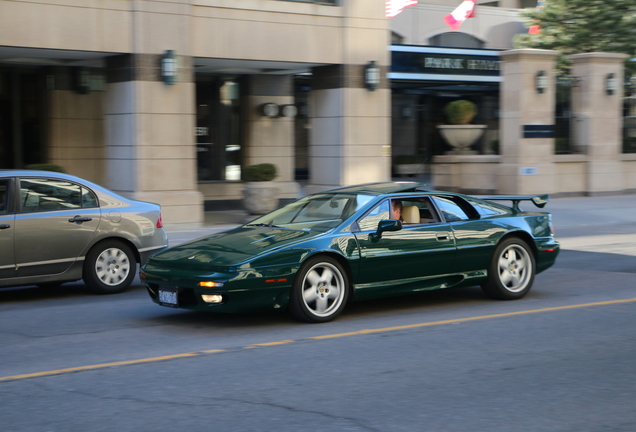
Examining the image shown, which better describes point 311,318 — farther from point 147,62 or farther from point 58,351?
point 147,62

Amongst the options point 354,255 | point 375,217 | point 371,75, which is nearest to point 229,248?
point 354,255

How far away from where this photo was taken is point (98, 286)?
9.86 m

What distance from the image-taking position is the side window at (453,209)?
29.1ft

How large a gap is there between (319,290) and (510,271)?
249cm

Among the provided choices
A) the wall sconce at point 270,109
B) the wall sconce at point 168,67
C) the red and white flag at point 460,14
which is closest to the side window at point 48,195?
the wall sconce at point 168,67

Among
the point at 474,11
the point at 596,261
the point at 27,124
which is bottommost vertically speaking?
the point at 596,261

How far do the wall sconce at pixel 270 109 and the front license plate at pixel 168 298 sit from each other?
15028 millimetres

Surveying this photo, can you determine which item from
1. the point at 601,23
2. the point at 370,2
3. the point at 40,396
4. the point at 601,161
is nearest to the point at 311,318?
the point at 40,396

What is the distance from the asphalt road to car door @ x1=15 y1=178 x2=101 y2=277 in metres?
0.49

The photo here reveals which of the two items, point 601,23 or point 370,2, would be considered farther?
point 601,23

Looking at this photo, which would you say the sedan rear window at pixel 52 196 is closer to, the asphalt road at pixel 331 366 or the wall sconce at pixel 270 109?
the asphalt road at pixel 331 366

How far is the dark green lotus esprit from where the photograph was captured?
7.54m

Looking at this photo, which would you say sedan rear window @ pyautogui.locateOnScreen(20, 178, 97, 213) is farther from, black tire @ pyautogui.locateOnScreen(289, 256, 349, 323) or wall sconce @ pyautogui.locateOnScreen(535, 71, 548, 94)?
wall sconce @ pyautogui.locateOnScreen(535, 71, 548, 94)

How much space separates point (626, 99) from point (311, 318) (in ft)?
70.6
